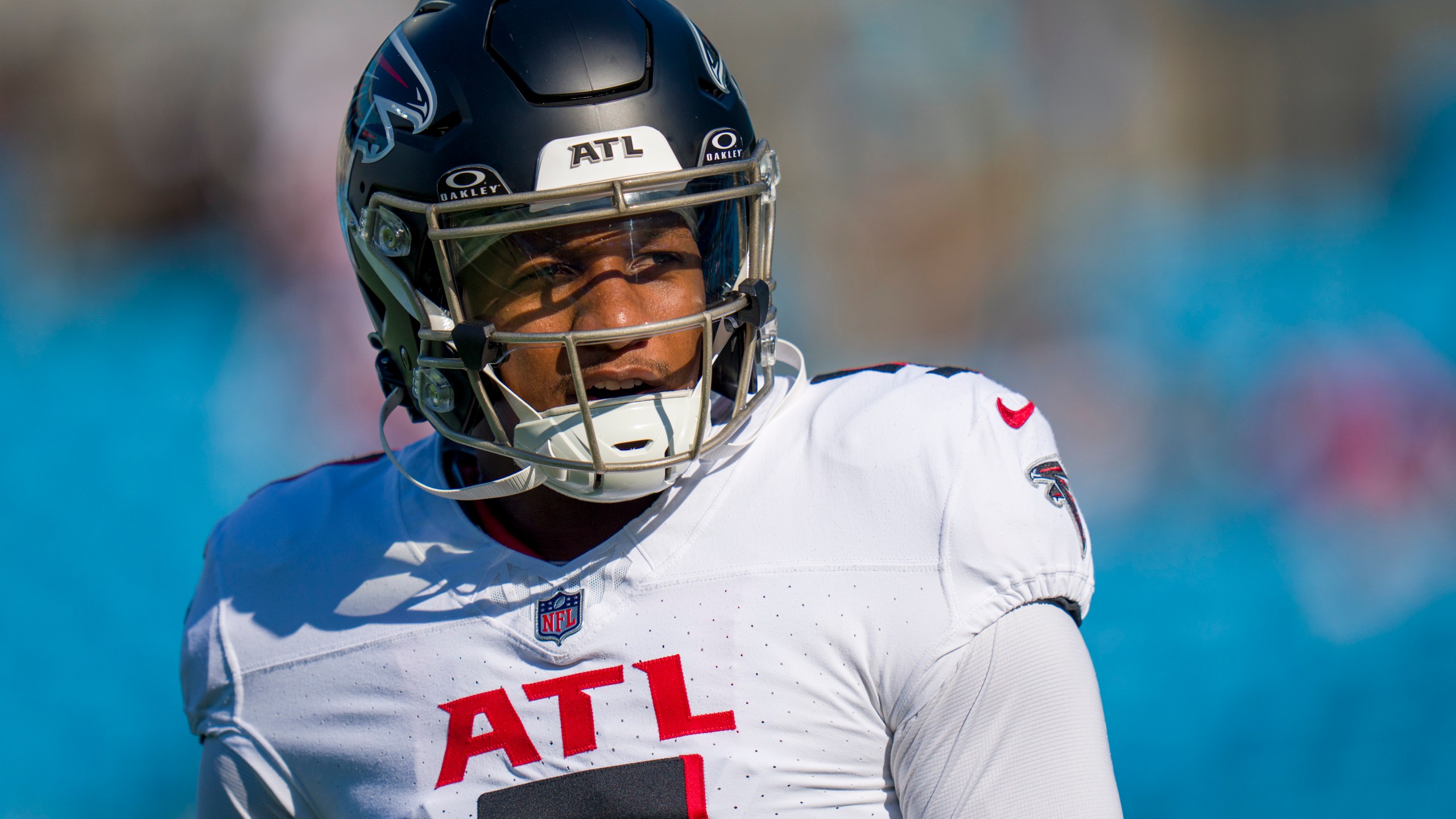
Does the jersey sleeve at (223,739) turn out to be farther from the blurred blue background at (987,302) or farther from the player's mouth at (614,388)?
the blurred blue background at (987,302)

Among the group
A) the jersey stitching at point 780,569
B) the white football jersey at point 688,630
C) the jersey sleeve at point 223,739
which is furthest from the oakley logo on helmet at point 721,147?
the jersey sleeve at point 223,739

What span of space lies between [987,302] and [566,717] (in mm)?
2636

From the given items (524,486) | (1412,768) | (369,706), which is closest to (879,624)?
(524,486)

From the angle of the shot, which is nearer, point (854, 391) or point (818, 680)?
point (818, 680)

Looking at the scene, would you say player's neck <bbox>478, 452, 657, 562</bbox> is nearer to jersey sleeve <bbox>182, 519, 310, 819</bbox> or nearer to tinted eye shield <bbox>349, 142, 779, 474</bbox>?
tinted eye shield <bbox>349, 142, 779, 474</bbox>

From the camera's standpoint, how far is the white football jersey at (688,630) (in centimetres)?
96

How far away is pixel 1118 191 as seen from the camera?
345cm

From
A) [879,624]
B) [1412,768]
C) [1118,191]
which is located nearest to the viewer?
[879,624]

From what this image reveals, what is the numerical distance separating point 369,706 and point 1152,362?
264cm

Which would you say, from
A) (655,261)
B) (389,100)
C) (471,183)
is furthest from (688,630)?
(389,100)

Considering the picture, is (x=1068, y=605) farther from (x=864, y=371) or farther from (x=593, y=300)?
(x=593, y=300)

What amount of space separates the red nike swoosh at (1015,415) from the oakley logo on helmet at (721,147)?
348 mm

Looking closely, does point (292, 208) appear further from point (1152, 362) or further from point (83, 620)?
point (1152, 362)

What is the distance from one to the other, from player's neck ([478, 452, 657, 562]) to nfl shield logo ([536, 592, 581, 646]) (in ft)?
0.19
